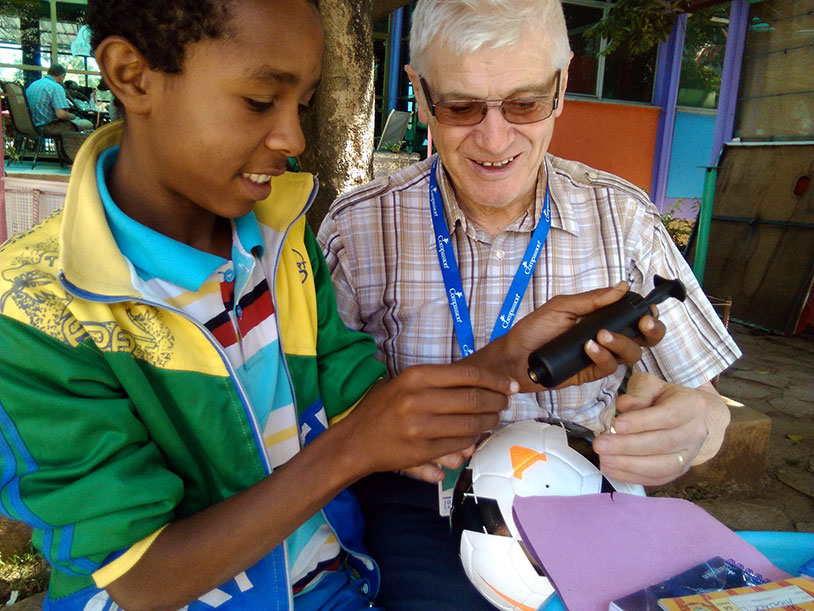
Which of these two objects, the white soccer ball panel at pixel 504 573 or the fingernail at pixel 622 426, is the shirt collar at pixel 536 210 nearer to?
the fingernail at pixel 622 426

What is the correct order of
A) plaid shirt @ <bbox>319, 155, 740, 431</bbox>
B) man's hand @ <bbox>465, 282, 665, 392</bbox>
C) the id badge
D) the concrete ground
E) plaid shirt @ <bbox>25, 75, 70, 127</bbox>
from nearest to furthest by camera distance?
1. man's hand @ <bbox>465, 282, 665, 392</bbox>
2. the id badge
3. plaid shirt @ <bbox>319, 155, 740, 431</bbox>
4. the concrete ground
5. plaid shirt @ <bbox>25, 75, 70, 127</bbox>

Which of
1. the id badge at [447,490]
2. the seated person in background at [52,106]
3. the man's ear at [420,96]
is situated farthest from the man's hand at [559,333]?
the seated person in background at [52,106]

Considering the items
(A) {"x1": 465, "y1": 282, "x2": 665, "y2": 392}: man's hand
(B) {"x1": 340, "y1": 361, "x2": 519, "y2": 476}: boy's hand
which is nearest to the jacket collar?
(B) {"x1": 340, "y1": 361, "x2": 519, "y2": 476}: boy's hand

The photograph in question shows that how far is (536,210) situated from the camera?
6.80 ft

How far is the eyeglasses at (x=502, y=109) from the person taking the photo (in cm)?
188

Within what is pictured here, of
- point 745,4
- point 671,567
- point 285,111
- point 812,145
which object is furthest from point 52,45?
point 671,567

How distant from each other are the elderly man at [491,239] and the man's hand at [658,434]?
0.02 metres

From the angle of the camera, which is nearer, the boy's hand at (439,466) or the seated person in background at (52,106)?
the boy's hand at (439,466)

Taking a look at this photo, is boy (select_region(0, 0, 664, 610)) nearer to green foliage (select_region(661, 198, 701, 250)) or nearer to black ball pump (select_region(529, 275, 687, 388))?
black ball pump (select_region(529, 275, 687, 388))

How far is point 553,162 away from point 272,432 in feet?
4.47

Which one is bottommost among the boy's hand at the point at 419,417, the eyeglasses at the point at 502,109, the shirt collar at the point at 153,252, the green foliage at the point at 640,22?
the boy's hand at the point at 419,417

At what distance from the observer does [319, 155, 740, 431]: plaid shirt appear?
6.75ft

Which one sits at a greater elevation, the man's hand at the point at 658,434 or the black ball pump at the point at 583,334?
the black ball pump at the point at 583,334

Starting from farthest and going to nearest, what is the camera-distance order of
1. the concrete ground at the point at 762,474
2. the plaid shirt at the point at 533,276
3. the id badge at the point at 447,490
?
the concrete ground at the point at 762,474 < the plaid shirt at the point at 533,276 < the id badge at the point at 447,490
